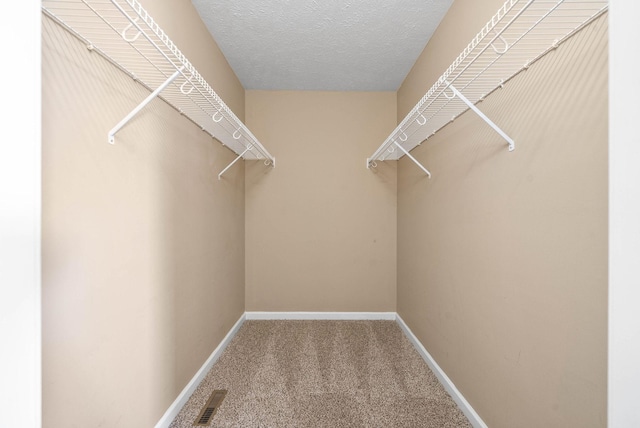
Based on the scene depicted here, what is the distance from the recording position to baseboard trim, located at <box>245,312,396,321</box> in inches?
111

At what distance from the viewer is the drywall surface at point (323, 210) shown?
111 inches

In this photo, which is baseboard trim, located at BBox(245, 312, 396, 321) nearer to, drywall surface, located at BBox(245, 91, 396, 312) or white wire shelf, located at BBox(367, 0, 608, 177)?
drywall surface, located at BBox(245, 91, 396, 312)

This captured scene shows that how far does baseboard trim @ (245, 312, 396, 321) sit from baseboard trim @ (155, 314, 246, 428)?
0.48 metres

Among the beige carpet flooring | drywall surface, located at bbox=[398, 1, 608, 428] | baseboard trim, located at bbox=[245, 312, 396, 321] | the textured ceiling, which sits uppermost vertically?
the textured ceiling

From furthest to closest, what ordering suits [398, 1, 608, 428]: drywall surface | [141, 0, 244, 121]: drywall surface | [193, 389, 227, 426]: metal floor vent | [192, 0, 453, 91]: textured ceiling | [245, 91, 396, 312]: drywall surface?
[245, 91, 396, 312]: drywall surface, [192, 0, 453, 91]: textured ceiling, [193, 389, 227, 426]: metal floor vent, [141, 0, 244, 121]: drywall surface, [398, 1, 608, 428]: drywall surface

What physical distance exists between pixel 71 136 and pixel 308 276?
2.27m

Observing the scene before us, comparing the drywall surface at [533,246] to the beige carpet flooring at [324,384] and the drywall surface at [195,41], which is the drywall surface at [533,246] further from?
the drywall surface at [195,41]

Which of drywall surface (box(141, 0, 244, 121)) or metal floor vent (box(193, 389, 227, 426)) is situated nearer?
drywall surface (box(141, 0, 244, 121))

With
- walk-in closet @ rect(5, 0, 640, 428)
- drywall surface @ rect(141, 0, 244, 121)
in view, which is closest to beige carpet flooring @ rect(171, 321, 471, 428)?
walk-in closet @ rect(5, 0, 640, 428)

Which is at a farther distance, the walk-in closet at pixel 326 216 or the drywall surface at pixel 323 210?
the drywall surface at pixel 323 210

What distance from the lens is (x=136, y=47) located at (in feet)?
3.68

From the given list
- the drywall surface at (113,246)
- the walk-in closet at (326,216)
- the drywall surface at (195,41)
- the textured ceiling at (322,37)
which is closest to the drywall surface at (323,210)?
the walk-in closet at (326,216)

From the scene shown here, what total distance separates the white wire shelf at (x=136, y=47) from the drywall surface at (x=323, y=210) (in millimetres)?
1148

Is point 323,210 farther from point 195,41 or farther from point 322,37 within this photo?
point 195,41
